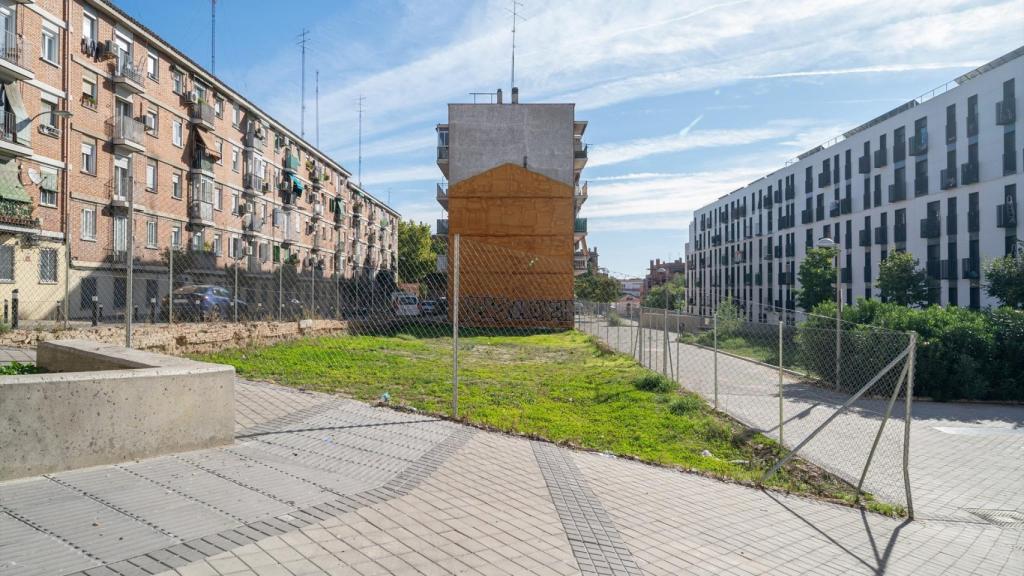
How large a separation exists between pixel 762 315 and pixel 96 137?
179 ft

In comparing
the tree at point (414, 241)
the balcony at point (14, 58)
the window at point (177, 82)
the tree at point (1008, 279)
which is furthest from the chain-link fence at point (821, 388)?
the tree at point (414, 241)

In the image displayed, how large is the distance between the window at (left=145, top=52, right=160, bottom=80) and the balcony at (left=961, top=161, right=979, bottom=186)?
44828mm

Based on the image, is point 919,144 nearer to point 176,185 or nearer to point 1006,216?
point 1006,216

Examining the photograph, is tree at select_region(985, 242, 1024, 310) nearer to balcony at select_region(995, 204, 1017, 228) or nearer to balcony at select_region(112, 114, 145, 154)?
balcony at select_region(995, 204, 1017, 228)

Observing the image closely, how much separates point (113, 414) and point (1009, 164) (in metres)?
42.2

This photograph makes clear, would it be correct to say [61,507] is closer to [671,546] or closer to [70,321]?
[671,546]

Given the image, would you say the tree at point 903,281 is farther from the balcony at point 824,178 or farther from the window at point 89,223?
the window at point 89,223

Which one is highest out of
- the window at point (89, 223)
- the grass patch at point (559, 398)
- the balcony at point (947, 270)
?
the window at point (89, 223)

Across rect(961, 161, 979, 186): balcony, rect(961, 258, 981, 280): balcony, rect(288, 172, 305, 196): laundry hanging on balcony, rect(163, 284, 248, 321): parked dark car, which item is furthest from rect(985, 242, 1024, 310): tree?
rect(288, 172, 305, 196): laundry hanging on balcony

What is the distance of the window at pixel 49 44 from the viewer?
78.2 feet

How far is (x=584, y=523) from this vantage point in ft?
15.3

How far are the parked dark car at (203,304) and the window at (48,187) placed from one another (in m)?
14.4

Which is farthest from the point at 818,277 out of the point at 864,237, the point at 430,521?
the point at 430,521

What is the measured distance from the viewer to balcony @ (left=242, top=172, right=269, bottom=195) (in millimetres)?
39969
